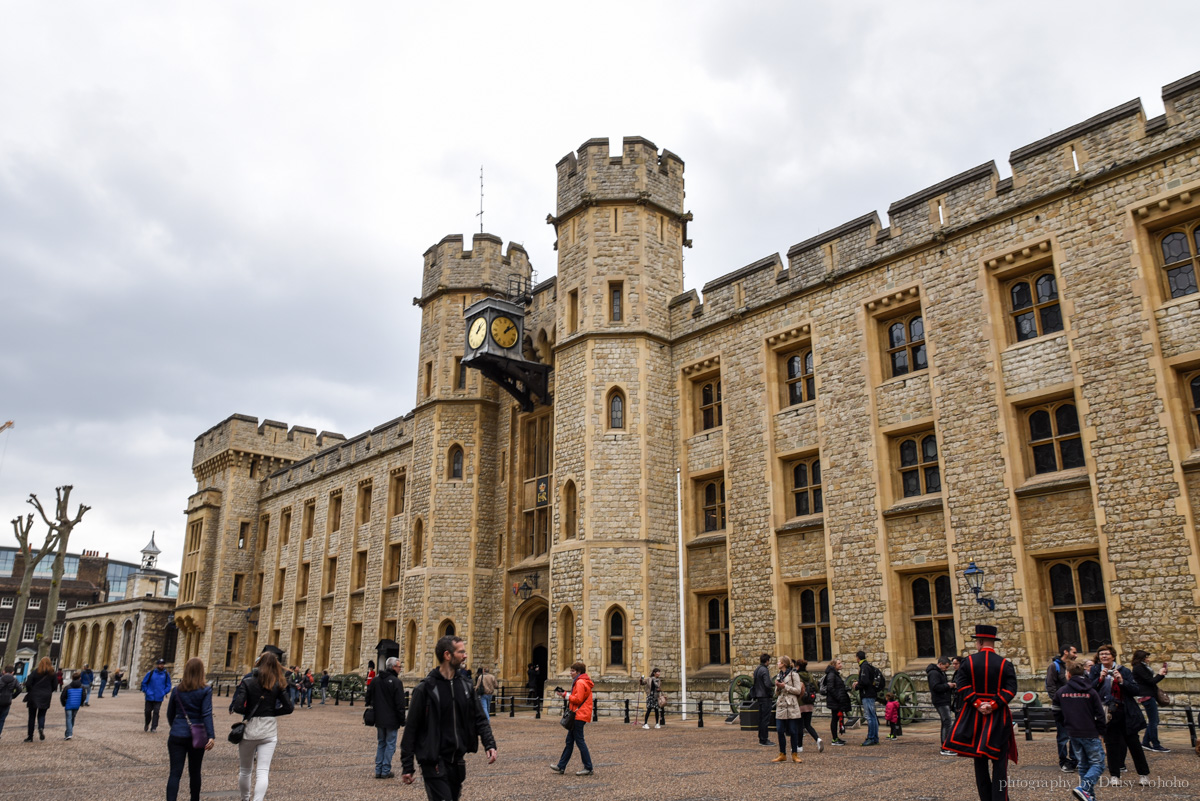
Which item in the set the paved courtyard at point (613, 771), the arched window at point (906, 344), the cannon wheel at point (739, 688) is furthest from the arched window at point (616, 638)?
the arched window at point (906, 344)

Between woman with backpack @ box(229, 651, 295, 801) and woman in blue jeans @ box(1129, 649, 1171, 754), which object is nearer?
woman with backpack @ box(229, 651, 295, 801)

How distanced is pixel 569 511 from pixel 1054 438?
453 inches

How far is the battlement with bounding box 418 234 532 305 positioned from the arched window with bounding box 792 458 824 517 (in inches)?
550

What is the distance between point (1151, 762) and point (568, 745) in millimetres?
6746

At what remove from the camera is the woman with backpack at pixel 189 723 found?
738 centimetres

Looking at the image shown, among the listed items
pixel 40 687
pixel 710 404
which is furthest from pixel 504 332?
pixel 40 687

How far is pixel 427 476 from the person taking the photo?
93.0 feet

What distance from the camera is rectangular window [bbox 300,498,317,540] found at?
40188 millimetres

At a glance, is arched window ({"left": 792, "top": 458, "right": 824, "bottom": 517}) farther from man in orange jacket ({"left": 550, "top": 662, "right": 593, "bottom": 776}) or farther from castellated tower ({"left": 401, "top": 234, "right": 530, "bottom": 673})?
castellated tower ({"left": 401, "top": 234, "right": 530, "bottom": 673})

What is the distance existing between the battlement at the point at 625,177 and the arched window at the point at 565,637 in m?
11.0

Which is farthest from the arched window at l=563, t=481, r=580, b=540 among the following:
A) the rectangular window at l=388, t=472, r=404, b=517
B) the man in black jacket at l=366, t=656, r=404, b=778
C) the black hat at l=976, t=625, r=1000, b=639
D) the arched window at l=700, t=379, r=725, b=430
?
the black hat at l=976, t=625, r=1000, b=639

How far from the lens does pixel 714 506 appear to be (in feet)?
70.6

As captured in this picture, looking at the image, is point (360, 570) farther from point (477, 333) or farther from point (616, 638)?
point (616, 638)

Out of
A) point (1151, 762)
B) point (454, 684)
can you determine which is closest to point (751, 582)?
point (1151, 762)
